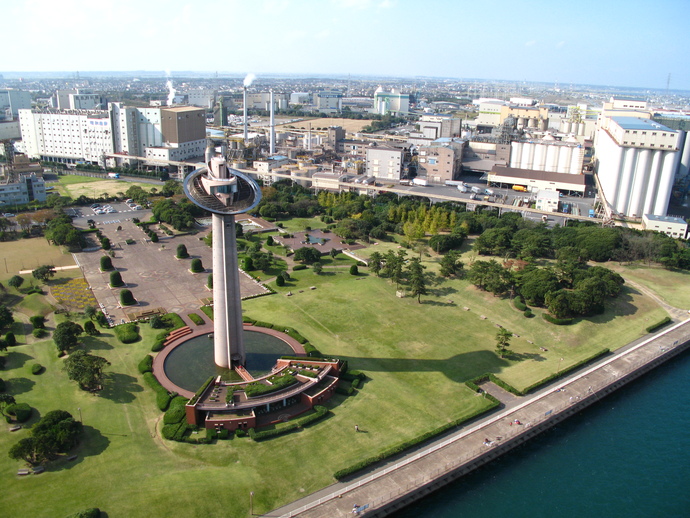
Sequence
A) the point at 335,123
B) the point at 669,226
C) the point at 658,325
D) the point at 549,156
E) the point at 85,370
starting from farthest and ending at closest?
the point at 335,123, the point at 549,156, the point at 669,226, the point at 658,325, the point at 85,370

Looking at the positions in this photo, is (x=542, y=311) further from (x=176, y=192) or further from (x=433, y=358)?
(x=176, y=192)

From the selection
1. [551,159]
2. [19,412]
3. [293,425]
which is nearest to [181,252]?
[19,412]

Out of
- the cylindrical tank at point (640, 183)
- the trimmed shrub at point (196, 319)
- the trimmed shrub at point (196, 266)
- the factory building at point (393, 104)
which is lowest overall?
the trimmed shrub at point (196, 319)

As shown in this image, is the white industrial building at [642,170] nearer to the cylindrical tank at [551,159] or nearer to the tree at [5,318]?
the cylindrical tank at [551,159]

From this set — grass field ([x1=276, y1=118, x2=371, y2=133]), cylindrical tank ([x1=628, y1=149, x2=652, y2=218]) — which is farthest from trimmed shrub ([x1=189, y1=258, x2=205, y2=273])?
grass field ([x1=276, y1=118, x2=371, y2=133])

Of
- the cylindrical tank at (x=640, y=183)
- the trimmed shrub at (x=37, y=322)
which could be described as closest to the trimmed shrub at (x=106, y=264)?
the trimmed shrub at (x=37, y=322)

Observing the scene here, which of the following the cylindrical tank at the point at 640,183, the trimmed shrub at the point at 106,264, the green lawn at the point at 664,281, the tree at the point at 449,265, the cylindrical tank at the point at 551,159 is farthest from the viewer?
the cylindrical tank at the point at 551,159

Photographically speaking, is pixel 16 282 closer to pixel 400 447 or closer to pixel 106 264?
pixel 106 264
